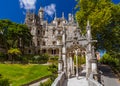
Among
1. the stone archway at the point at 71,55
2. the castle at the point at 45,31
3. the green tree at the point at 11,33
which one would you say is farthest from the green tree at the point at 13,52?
the stone archway at the point at 71,55

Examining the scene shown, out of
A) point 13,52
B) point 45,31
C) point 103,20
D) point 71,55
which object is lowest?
point 71,55

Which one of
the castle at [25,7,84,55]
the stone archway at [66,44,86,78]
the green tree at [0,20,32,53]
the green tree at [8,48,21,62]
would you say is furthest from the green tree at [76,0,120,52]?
the castle at [25,7,84,55]

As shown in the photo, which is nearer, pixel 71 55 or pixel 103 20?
pixel 71 55

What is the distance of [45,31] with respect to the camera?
8856cm

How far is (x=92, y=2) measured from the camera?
49.7m

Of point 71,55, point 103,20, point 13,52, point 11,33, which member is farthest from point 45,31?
point 71,55

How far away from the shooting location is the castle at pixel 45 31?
85.2 meters

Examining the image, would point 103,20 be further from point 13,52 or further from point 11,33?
point 11,33

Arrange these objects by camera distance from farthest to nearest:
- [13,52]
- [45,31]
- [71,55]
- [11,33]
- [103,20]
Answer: [45,31] < [11,33] < [13,52] < [103,20] < [71,55]

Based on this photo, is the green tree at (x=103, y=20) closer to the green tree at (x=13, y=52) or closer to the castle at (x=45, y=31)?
the green tree at (x=13, y=52)

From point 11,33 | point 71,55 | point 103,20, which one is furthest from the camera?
point 11,33

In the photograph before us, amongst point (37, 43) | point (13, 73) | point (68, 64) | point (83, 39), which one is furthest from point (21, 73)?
point (37, 43)

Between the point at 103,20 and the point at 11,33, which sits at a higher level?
the point at 11,33

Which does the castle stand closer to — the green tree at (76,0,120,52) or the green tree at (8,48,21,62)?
the green tree at (8,48,21,62)
